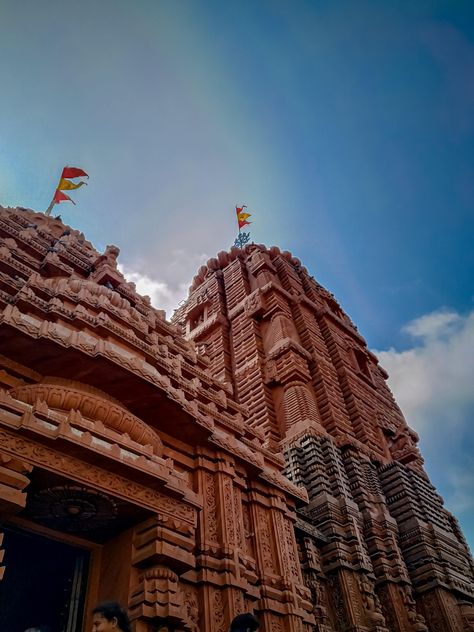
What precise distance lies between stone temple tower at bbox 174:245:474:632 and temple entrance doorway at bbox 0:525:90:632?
594 cm

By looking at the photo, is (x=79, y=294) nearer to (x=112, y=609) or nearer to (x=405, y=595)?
(x=112, y=609)

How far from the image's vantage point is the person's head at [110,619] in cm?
507

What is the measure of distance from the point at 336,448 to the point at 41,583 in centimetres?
1107

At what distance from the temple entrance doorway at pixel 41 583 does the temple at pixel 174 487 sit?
2 centimetres

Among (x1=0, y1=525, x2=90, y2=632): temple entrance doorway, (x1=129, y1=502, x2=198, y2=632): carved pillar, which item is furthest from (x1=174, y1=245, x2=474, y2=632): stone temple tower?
(x1=0, y1=525, x2=90, y2=632): temple entrance doorway

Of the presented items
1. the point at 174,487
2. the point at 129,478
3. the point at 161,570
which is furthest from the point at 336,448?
the point at 129,478

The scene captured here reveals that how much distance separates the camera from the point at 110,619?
16.7ft

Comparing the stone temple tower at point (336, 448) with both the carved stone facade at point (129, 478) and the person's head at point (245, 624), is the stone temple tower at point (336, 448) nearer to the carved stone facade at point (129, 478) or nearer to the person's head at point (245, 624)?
the carved stone facade at point (129, 478)

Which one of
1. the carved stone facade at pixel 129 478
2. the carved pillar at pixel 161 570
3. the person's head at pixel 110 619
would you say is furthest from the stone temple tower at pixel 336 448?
the person's head at pixel 110 619

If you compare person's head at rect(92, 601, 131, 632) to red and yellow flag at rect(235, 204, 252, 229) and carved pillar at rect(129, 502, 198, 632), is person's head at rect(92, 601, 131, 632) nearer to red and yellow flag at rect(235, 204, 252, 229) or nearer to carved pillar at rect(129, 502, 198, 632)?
carved pillar at rect(129, 502, 198, 632)

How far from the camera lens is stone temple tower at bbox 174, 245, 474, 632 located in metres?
13.6

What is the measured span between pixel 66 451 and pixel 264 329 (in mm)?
17188

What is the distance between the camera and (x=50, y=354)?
9172 mm

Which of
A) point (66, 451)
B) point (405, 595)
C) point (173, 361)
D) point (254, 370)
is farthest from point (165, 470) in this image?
point (254, 370)
